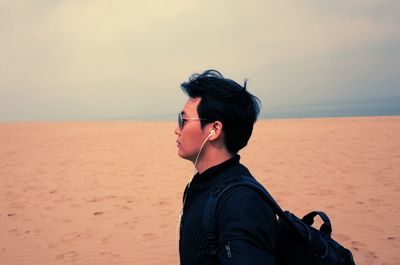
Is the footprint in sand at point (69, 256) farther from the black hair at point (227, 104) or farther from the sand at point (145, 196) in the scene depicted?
the black hair at point (227, 104)

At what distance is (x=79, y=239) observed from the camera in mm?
6020

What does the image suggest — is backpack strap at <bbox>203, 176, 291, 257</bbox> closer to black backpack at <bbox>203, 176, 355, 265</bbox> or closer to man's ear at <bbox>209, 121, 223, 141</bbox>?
black backpack at <bbox>203, 176, 355, 265</bbox>

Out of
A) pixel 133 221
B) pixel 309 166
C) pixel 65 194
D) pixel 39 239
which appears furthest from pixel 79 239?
pixel 309 166

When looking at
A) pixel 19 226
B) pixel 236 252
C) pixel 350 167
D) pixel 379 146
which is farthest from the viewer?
pixel 379 146

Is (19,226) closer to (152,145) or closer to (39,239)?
(39,239)

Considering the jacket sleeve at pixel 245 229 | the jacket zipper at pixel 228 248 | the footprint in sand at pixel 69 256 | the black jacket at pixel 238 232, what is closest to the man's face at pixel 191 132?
the black jacket at pixel 238 232

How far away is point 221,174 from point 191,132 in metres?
0.26

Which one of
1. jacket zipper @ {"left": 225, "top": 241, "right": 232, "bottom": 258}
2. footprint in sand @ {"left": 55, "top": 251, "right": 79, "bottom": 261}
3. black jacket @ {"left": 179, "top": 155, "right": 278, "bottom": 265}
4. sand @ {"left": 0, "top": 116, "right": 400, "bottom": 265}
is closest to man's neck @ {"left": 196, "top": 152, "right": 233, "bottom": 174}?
black jacket @ {"left": 179, "top": 155, "right": 278, "bottom": 265}

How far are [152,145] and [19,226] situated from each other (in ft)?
36.8

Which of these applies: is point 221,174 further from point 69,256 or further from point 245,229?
point 69,256

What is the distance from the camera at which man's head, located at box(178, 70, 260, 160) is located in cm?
154

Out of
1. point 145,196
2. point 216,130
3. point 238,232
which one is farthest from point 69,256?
point 238,232

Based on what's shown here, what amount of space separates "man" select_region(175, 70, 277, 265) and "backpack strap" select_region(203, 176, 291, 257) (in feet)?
0.04

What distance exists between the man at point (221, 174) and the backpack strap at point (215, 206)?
0.5 inches
